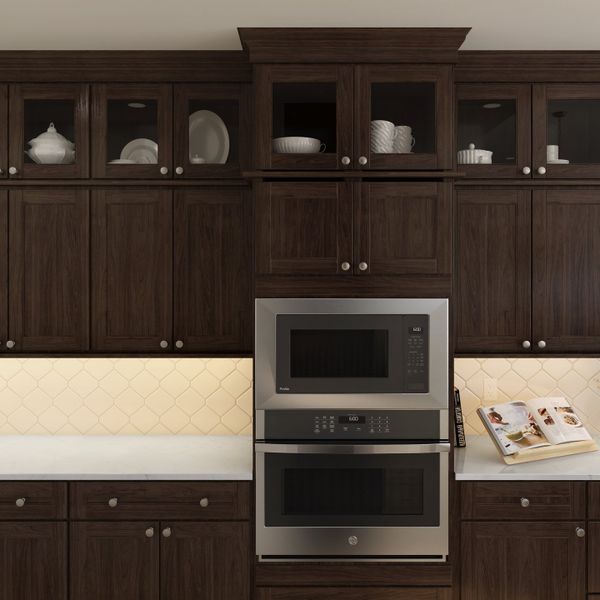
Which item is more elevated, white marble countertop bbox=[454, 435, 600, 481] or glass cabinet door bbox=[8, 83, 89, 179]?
glass cabinet door bbox=[8, 83, 89, 179]

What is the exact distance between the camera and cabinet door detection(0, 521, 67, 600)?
2.49 metres

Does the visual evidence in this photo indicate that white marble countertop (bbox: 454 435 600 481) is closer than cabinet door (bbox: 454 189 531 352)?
Yes

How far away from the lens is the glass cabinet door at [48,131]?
2787 mm

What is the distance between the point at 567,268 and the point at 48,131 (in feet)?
7.71

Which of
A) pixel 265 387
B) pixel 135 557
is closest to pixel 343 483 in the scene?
pixel 265 387

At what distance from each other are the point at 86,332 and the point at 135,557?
96cm

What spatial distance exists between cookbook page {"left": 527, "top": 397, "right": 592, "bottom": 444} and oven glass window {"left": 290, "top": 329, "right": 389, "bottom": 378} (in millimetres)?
791

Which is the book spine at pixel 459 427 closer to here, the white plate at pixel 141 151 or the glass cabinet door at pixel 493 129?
the glass cabinet door at pixel 493 129

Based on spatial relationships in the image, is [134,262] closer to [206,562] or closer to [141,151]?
[141,151]

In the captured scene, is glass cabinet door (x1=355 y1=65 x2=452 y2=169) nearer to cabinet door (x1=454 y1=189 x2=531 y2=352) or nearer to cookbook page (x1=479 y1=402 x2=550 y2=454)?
cabinet door (x1=454 y1=189 x2=531 y2=352)

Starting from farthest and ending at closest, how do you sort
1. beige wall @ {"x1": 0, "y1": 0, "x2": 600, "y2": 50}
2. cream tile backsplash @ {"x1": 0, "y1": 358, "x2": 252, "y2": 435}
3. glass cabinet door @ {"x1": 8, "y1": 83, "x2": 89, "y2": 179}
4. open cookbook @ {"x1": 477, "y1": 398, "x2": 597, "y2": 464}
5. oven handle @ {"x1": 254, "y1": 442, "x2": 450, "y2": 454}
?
1. cream tile backsplash @ {"x1": 0, "y1": 358, "x2": 252, "y2": 435}
2. glass cabinet door @ {"x1": 8, "y1": 83, "x2": 89, "y2": 179}
3. open cookbook @ {"x1": 477, "y1": 398, "x2": 597, "y2": 464}
4. oven handle @ {"x1": 254, "y1": 442, "x2": 450, "y2": 454}
5. beige wall @ {"x1": 0, "y1": 0, "x2": 600, "y2": 50}

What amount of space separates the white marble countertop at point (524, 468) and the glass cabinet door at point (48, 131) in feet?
6.67

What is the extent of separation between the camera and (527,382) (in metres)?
3.18

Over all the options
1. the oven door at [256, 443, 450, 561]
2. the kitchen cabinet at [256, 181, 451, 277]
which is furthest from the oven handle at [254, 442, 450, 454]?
the kitchen cabinet at [256, 181, 451, 277]
